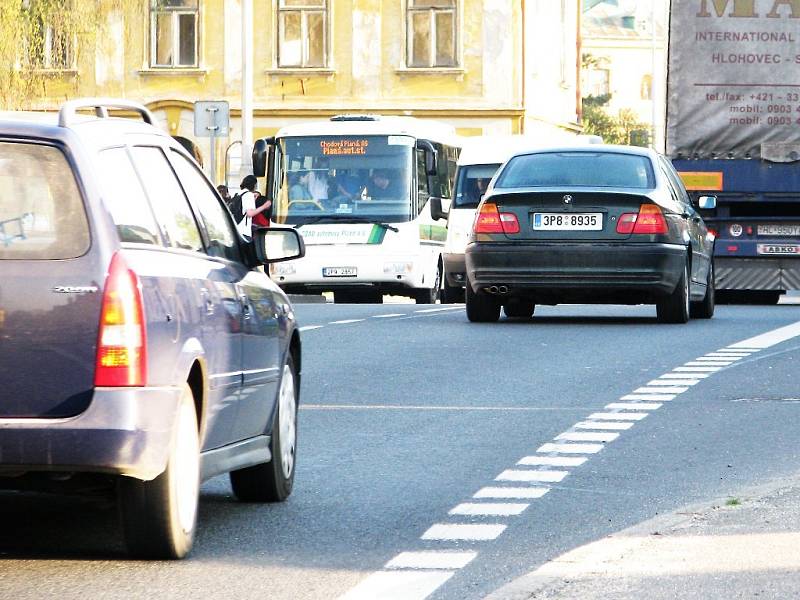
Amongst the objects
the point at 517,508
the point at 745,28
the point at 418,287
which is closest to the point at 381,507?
Result: the point at 517,508

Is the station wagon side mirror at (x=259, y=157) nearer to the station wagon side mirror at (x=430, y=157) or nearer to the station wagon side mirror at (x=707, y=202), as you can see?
the station wagon side mirror at (x=430, y=157)

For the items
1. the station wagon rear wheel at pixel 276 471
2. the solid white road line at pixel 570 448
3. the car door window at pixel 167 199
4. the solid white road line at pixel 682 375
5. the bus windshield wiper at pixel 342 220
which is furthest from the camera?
the bus windshield wiper at pixel 342 220

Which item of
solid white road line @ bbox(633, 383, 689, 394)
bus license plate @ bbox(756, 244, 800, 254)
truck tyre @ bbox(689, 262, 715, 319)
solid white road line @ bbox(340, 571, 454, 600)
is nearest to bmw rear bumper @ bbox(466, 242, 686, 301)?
truck tyre @ bbox(689, 262, 715, 319)

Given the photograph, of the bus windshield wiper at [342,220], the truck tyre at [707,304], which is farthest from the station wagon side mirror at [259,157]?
the truck tyre at [707,304]

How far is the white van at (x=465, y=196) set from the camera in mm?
33344

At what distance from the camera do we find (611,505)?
894 cm

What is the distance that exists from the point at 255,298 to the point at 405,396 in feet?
18.2

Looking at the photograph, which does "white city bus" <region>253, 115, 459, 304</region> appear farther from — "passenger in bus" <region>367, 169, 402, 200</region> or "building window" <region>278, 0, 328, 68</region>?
"building window" <region>278, 0, 328, 68</region>

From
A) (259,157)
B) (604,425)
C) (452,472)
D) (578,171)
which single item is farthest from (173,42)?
(452,472)

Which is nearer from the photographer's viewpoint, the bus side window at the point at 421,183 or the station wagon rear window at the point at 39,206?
the station wagon rear window at the point at 39,206

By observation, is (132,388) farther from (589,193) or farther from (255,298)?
(589,193)

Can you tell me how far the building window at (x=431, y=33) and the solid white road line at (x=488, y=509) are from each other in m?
46.5

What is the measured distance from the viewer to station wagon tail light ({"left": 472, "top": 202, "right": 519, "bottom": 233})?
804 inches

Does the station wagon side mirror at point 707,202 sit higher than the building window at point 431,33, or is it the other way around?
the building window at point 431,33
